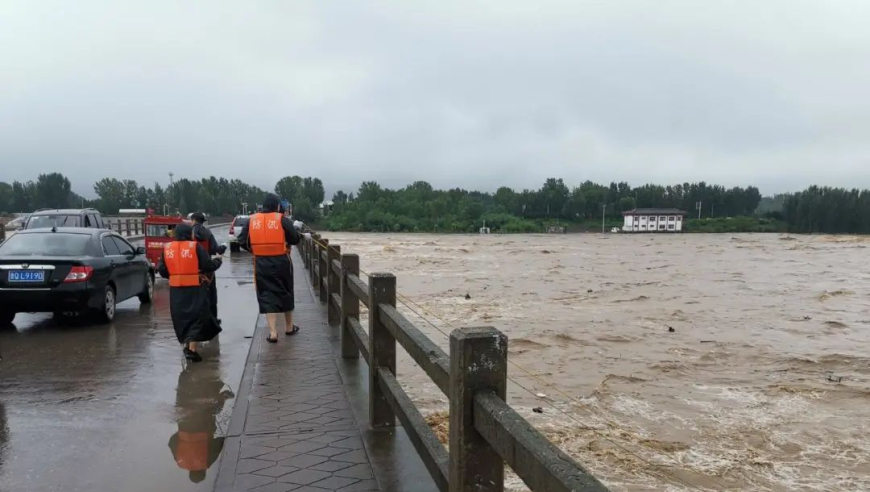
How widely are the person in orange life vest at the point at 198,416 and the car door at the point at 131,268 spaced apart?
3.90 m

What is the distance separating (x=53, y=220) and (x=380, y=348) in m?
14.8

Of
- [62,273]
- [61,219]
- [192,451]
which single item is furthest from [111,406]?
[61,219]

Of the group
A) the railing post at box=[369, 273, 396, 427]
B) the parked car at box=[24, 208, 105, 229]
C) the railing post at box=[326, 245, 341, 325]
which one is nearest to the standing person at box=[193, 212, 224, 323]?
the railing post at box=[326, 245, 341, 325]

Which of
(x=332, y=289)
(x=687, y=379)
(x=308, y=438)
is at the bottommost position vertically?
(x=687, y=379)

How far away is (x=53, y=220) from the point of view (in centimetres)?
1594

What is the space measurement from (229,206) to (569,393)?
6525 inches

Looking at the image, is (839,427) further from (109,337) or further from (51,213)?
(51,213)

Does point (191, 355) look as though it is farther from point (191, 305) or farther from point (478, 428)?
point (478, 428)

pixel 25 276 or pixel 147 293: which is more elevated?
pixel 25 276

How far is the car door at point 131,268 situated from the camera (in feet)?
32.8

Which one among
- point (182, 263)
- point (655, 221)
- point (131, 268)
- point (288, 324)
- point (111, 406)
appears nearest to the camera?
point (111, 406)

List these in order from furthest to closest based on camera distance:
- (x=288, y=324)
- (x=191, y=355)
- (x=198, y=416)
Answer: (x=288, y=324), (x=191, y=355), (x=198, y=416)

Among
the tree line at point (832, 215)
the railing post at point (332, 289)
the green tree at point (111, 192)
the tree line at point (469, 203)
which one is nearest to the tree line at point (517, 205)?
the tree line at point (469, 203)

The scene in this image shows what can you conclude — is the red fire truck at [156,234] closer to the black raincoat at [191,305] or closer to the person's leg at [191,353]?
the black raincoat at [191,305]
